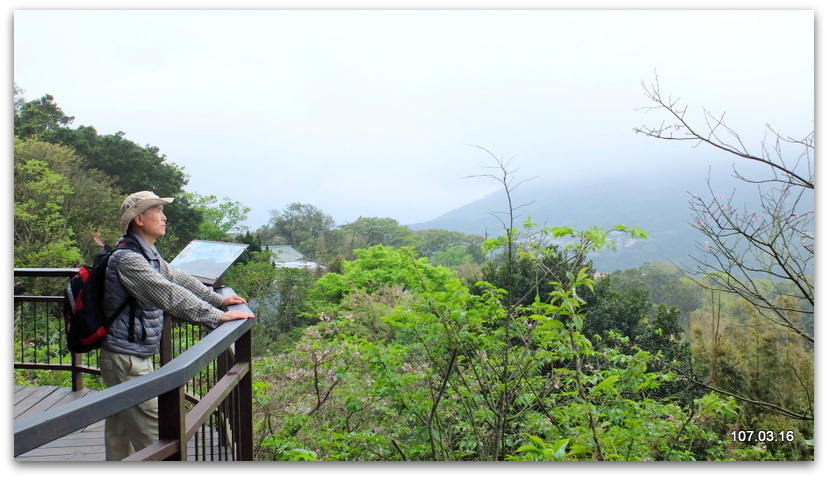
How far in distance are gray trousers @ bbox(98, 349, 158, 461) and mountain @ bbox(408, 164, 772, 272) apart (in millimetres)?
2085

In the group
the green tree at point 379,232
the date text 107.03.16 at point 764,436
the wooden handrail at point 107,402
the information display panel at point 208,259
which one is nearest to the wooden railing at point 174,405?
the wooden handrail at point 107,402

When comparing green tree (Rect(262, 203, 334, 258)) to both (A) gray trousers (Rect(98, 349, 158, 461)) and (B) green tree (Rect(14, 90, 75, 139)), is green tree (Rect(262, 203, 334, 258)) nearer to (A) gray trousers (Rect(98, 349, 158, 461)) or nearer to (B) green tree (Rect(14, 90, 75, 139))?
(B) green tree (Rect(14, 90, 75, 139))

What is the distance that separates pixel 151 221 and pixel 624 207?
105 inches

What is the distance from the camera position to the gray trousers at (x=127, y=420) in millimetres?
1796

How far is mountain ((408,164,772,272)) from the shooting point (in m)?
3.38

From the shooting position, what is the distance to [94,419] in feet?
3.18

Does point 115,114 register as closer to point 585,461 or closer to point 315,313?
point 315,313

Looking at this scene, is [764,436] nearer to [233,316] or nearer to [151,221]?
[233,316]

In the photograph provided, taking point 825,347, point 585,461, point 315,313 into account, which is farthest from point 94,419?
point 315,313

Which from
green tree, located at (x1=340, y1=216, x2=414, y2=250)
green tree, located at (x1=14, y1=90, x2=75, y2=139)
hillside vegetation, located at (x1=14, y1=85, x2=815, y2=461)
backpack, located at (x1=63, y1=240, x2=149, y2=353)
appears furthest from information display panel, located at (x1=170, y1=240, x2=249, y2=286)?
green tree, located at (x1=14, y1=90, x2=75, y2=139)

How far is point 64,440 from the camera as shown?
2.43m

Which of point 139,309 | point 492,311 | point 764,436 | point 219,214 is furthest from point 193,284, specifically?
point 764,436

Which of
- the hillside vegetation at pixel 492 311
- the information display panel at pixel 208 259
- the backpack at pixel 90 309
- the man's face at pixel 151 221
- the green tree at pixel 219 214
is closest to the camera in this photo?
the backpack at pixel 90 309

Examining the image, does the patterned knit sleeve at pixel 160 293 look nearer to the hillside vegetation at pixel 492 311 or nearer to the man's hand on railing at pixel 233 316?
the man's hand on railing at pixel 233 316
